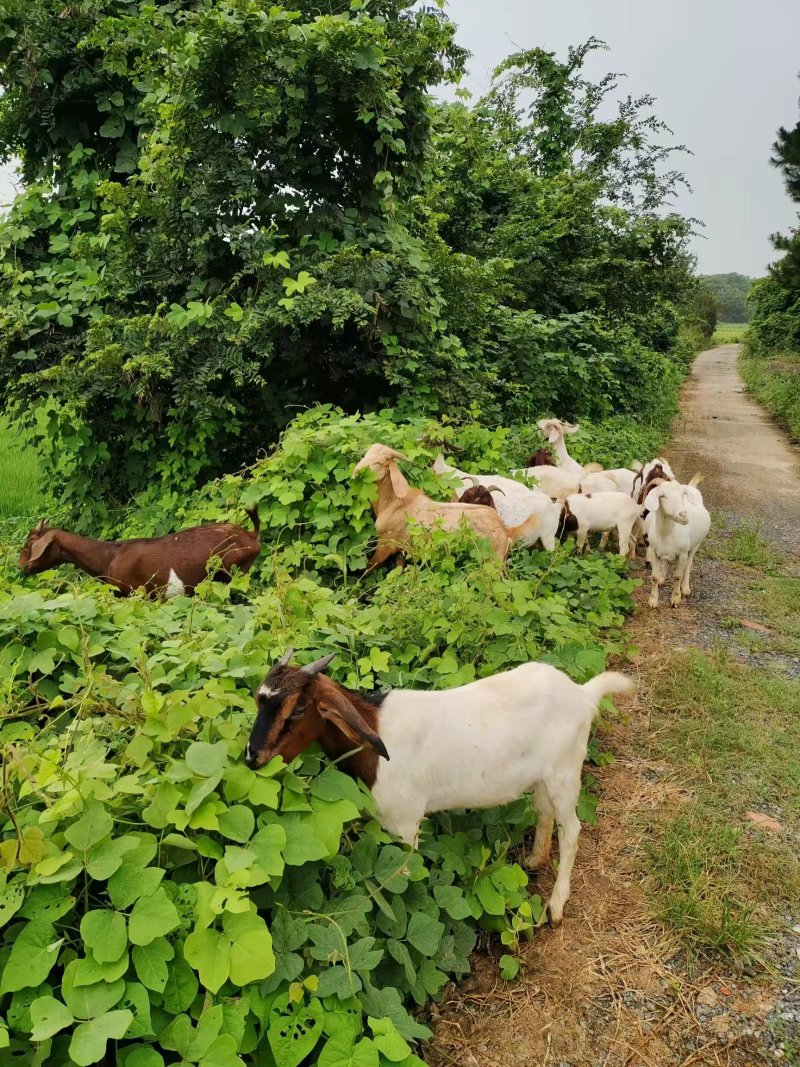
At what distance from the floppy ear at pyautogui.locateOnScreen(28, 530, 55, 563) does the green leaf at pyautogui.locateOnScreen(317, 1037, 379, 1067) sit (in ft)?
13.7

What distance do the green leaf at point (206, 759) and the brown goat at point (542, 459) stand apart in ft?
20.2

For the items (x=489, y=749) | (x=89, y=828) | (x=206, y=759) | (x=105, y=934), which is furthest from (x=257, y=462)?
(x=105, y=934)

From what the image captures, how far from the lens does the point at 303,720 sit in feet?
7.66

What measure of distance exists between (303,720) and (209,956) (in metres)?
0.74

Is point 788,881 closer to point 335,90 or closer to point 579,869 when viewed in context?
point 579,869

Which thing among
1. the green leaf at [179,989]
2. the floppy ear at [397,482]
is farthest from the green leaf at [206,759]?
the floppy ear at [397,482]

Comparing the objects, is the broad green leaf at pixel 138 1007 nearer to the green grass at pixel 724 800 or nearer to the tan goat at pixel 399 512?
the green grass at pixel 724 800

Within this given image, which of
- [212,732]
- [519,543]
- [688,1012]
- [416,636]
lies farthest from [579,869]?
[519,543]

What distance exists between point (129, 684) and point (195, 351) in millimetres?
4541

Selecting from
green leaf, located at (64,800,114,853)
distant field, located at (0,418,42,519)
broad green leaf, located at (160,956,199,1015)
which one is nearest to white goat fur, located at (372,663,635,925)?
broad green leaf, located at (160,956,199,1015)

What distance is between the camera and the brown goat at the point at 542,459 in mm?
7705

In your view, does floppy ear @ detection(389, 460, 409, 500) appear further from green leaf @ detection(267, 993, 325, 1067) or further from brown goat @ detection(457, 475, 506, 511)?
green leaf @ detection(267, 993, 325, 1067)

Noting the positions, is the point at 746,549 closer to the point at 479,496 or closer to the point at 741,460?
the point at 479,496

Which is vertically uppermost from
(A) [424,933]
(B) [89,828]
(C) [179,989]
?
(B) [89,828]
